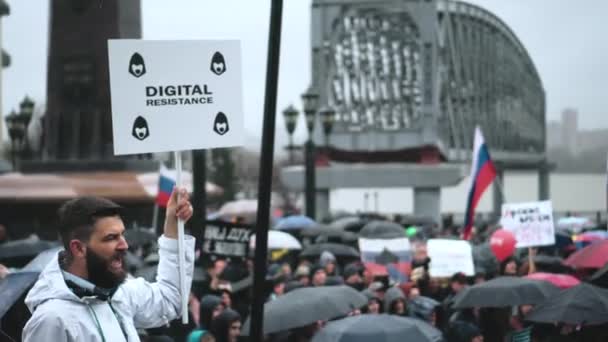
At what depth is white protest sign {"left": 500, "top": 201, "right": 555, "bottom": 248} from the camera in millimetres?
14039

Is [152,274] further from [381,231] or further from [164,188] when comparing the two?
[381,231]

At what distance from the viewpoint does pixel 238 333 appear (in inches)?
317

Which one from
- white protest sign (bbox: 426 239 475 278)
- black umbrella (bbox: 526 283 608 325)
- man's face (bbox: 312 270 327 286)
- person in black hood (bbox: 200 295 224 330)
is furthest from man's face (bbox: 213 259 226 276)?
black umbrella (bbox: 526 283 608 325)

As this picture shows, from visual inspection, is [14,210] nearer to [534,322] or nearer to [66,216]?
[534,322]

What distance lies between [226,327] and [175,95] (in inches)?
141

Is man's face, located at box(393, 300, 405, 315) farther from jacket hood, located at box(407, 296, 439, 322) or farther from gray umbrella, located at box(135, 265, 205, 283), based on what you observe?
gray umbrella, located at box(135, 265, 205, 283)

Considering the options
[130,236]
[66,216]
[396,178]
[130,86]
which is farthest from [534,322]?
[396,178]

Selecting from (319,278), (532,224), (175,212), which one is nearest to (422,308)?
(319,278)

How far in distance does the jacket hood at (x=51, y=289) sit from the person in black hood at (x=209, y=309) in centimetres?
514

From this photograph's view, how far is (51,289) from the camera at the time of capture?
12.5 ft

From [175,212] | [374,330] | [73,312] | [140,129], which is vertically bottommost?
[374,330]

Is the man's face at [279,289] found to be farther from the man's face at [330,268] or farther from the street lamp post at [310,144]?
the street lamp post at [310,144]

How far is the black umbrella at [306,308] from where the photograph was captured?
8008 mm

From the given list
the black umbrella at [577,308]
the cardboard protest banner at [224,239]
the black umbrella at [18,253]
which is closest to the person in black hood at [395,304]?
the black umbrella at [577,308]
